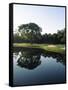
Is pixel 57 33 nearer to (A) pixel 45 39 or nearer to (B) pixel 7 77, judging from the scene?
(A) pixel 45 39

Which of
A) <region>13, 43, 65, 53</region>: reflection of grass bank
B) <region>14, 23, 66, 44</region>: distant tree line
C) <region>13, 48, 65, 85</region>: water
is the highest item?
<region>14, 23, 66, 44</region>: distant tree line

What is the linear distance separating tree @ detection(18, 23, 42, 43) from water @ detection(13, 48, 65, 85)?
0.07 metres

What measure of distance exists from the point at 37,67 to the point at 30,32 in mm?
224

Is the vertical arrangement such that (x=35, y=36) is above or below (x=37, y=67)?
above

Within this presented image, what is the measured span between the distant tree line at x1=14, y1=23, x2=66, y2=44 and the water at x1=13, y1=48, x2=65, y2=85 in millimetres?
63

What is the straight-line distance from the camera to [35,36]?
1.93 m

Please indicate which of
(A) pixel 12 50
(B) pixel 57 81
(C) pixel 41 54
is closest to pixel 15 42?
(A) pixel 12 50

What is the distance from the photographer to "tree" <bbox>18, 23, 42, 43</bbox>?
1902mm

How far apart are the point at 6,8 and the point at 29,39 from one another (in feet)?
0.78

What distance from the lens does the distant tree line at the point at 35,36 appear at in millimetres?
1896

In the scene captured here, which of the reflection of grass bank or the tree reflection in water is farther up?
the reflection of grass bank

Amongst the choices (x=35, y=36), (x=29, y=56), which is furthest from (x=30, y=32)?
(x=29, y=56)

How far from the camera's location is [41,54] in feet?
6.40

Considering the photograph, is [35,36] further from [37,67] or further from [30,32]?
[37,67]
